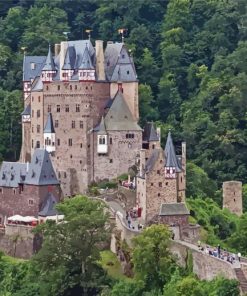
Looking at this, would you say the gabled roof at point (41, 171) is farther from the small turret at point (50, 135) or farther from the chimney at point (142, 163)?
the chimney at point (142, 163)

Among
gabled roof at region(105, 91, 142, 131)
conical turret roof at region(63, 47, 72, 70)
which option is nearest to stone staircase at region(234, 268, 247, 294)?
gabled roof at region(105, 91, 142, 131)

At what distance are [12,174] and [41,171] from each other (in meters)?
2.33

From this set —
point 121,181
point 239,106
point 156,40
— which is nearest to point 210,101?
point 239,106

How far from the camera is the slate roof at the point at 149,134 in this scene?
84.6 meters

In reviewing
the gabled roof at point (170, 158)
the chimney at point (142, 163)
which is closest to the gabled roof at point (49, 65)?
the chimney at point (142, 163)

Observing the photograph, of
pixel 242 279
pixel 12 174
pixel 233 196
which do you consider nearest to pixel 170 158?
pixel 12 174

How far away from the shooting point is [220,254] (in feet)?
240

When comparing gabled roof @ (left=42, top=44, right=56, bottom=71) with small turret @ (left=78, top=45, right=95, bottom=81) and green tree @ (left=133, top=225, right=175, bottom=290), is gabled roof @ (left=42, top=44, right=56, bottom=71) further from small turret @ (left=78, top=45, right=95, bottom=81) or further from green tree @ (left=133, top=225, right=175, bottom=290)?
green tree @ (left=133, top=225, right=175, bottom=290)

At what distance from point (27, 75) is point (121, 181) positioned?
1136 cm

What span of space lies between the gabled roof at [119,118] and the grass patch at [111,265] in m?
8.81

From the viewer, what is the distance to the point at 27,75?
9056 cm

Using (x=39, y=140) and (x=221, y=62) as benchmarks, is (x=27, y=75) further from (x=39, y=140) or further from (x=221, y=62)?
(x=221, y=62)

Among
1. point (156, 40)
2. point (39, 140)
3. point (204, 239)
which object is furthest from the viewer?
point (156, 40)

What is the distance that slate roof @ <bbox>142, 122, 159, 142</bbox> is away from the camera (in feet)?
278
